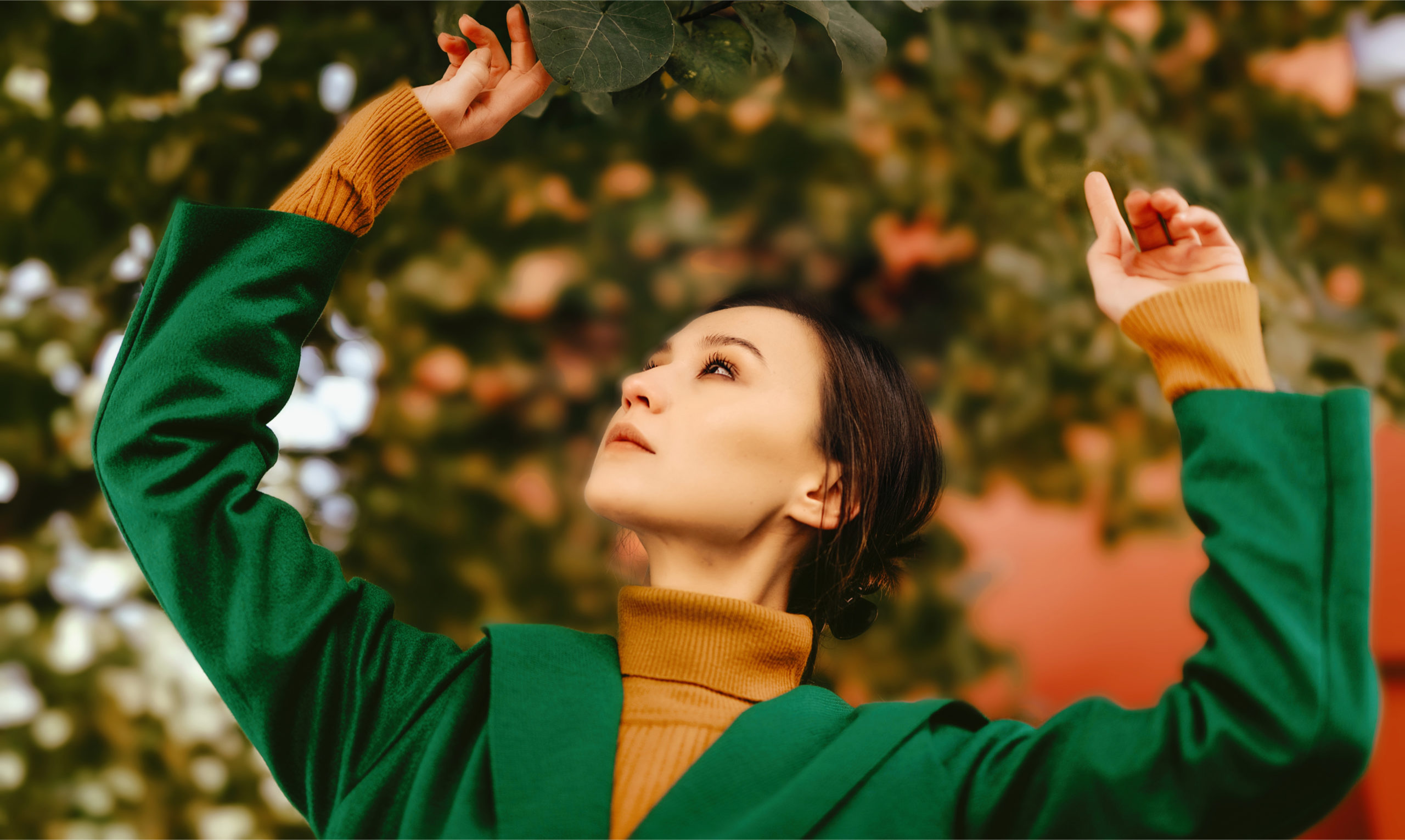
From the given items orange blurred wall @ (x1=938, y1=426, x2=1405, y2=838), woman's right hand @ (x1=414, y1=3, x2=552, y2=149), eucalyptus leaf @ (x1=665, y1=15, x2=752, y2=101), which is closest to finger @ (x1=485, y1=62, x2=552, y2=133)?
woman's right hand @ (x1=414, y1=3, x2=552, y2=149)

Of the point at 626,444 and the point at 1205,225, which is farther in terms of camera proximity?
the point at 626,444

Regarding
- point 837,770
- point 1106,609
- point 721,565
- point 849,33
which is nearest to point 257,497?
point 721,565

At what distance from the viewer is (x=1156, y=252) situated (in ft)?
2.73

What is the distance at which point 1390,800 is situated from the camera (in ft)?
5.00

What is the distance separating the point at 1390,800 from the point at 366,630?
1.53 metres

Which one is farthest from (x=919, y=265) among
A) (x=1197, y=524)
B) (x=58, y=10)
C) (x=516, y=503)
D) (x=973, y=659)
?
(x=58, y=10)

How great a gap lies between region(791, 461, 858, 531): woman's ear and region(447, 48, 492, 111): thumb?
48 centimetres

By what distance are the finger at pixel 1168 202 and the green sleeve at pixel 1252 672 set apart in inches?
6.9

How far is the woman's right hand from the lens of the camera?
2.99 ft

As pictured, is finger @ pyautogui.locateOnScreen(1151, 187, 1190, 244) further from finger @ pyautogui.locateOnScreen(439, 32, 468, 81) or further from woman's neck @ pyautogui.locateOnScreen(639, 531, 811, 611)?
finger @ pyautogui.locateOnScreen(439, 32, 468, 81)

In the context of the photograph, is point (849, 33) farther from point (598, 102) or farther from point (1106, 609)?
point (1106, 609)

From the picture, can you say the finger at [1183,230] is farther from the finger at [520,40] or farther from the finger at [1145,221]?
the finger at [520,40]

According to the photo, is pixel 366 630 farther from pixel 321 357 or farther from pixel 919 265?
pixel 919 265

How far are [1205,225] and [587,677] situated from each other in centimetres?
61
